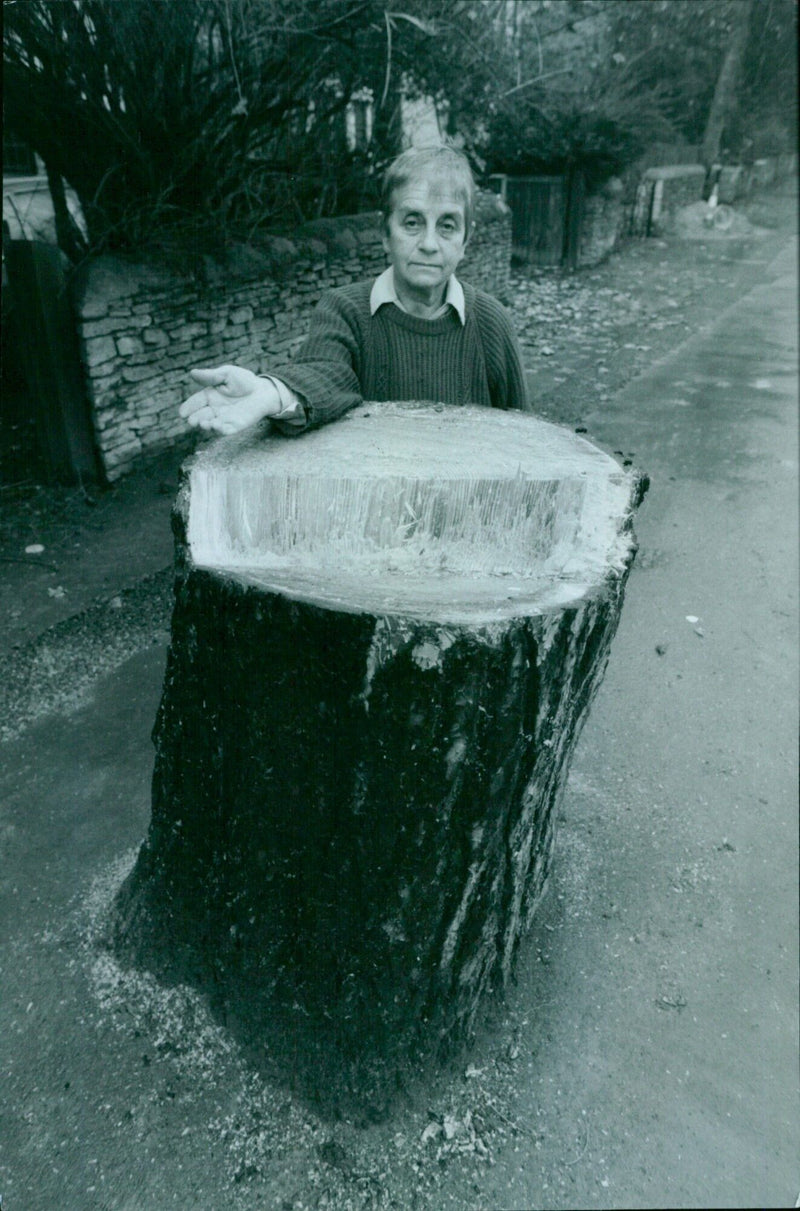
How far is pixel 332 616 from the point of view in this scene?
142 cm

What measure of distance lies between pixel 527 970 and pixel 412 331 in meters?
1.67

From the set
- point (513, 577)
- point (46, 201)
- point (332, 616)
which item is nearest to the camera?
point (332, 616)

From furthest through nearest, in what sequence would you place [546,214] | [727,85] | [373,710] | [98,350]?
[546,214] → [727,85] → [98,350] → [373,710]

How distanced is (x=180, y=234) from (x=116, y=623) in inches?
107

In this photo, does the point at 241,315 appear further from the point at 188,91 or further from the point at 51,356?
the point at 51,356

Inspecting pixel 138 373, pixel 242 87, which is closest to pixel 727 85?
pixel 242 87

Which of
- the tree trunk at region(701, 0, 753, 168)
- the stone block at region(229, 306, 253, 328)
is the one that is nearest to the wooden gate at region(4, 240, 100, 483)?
the stone block at region(229, 306, 253, 328)

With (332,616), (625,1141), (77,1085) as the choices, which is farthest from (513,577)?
(77,1085)

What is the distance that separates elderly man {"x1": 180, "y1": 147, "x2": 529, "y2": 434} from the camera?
6.73ft

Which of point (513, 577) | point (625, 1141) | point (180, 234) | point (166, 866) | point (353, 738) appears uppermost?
point (180, 234)

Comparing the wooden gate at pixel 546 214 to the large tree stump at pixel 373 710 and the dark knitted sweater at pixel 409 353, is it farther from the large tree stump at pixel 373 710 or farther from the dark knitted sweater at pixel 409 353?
the large tree stump at pixel 373 710

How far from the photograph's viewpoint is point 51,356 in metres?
4.46

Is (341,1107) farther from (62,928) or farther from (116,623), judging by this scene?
(116,623)

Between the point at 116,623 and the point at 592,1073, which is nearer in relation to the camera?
the point at 592,1073
